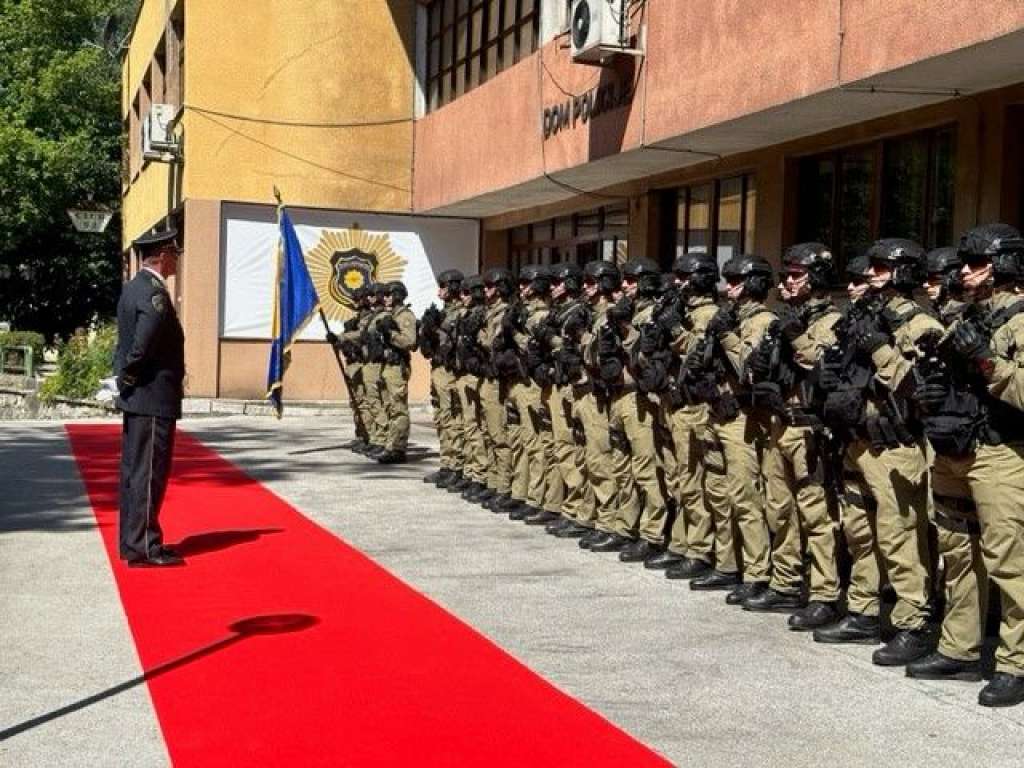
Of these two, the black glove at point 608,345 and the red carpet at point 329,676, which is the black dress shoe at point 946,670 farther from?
the black glove at point 608,345

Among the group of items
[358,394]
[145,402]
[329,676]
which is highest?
[145,402]

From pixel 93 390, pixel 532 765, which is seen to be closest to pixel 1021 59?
pixel 532 765

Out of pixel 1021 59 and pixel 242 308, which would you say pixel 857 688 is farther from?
pixel 242 308

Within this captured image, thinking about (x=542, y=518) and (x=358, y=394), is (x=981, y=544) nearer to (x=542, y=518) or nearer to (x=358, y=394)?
(x=542, y=518)

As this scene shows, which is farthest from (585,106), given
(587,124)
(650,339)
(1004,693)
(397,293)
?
(1004,693)

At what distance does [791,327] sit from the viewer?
670 cm

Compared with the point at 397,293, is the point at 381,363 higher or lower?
lower

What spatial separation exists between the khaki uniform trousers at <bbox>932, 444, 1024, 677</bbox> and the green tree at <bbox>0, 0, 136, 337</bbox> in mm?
31668

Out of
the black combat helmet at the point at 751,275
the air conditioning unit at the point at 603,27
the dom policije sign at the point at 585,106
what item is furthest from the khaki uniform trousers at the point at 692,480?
the dom policije sign at the point at 585,106

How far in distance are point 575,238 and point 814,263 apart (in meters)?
11.2

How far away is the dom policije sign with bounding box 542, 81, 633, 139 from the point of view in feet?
41.4

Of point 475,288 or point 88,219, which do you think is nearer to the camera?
point 475,288

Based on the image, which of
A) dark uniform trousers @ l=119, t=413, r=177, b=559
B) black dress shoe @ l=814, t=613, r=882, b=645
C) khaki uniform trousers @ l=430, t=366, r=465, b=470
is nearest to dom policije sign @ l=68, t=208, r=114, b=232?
khaki uniform trousers @ l=430, t=366, r=465, b=470

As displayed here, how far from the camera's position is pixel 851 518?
6.25m
